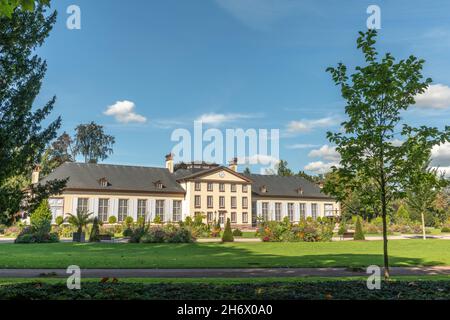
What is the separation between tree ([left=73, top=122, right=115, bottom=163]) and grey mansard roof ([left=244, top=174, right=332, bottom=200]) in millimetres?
27153

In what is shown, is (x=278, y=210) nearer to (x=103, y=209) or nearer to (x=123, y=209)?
(x=123, y=209)

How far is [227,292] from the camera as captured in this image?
7535 millimetres

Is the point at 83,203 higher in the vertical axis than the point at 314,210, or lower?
higher

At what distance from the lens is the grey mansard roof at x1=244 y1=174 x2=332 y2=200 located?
60125 mm

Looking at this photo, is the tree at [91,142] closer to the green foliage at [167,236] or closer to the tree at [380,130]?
the green foliage at [167,236]

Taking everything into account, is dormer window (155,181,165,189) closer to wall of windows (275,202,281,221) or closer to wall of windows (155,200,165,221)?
wall of windows (155,200,165,221)

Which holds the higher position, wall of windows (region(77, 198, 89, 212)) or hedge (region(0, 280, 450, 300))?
wall of windows (region(77, 198, 89, 212))

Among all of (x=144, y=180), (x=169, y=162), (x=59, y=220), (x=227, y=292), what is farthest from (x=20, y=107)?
(x=169, y=162)

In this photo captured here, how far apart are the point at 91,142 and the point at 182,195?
24600mm

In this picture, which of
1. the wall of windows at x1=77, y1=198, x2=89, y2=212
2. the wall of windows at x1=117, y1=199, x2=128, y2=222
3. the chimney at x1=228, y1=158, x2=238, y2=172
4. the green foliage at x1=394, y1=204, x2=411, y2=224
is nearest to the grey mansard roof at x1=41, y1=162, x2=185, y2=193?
the wall of windows at x1=77, y1=198, x2=89, y2=212

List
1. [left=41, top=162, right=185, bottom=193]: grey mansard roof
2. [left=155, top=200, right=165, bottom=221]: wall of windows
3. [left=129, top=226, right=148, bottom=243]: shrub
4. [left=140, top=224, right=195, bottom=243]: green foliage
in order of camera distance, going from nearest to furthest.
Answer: [left=140, top=224, right=195, bottom=243]: green foliage, [left=129, top=226, right=148, bottom=243]: shrub, [left=41, top=162, right=185, bottom=193]: grey mansard roof, [left=155, top=200, right=165, bottom=221]: wall of windows
